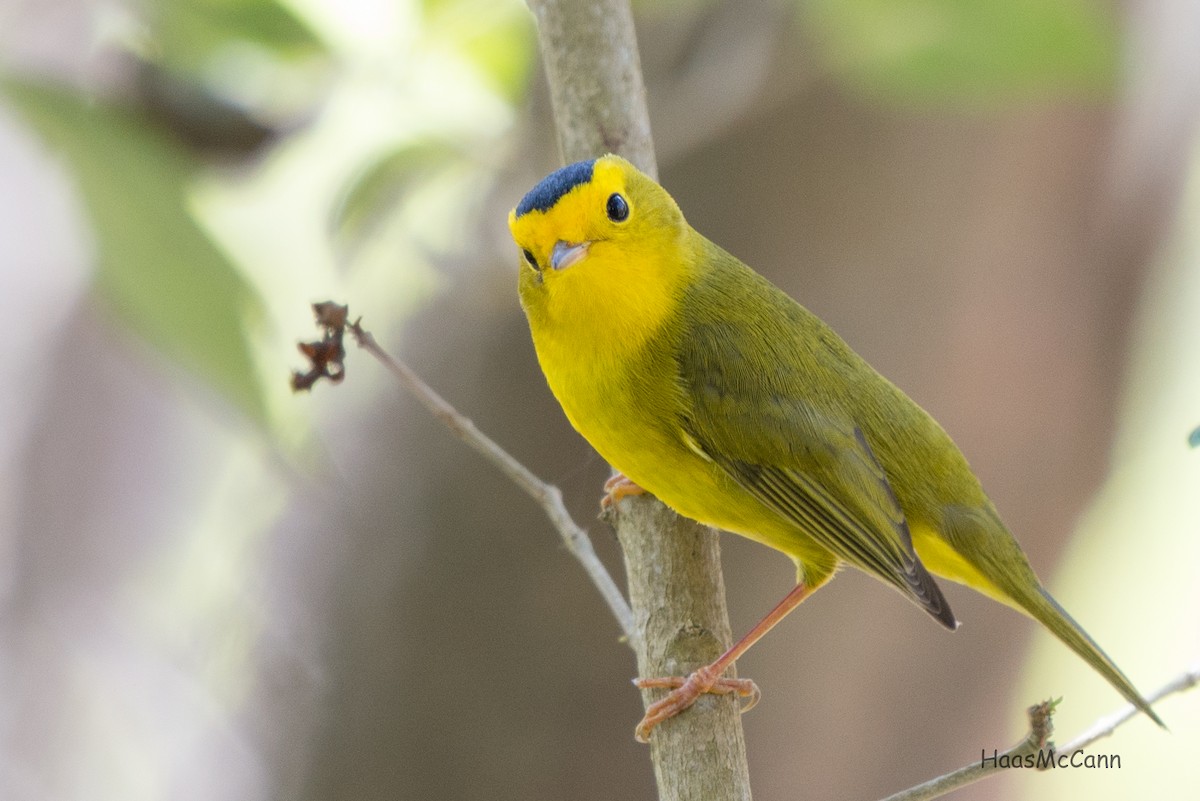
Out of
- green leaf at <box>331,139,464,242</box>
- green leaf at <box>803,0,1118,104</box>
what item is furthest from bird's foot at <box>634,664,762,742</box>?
green leaf at <box>803,0,1118,104</box>

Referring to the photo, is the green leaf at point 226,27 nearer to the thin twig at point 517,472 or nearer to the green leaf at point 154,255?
the green leaf at point 154,255

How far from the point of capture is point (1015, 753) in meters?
1.60

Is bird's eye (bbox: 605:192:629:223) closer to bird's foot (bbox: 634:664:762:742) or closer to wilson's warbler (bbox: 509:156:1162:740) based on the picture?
wilson's warbler (bbox: 509:156:1162:740)

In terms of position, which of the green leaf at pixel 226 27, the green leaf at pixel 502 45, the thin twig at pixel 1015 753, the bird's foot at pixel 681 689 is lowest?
the thin twig at pixel 1015 753

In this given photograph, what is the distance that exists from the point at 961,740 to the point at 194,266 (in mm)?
3426

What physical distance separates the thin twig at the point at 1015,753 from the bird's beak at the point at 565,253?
3.66ft

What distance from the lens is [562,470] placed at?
342 centimetres

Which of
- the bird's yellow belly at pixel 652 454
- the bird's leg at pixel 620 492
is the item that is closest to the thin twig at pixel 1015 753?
the bird's yellow belly at pixel 652 454

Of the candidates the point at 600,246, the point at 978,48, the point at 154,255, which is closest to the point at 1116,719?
the point at 600,246

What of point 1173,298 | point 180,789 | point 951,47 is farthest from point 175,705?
point 1173,298

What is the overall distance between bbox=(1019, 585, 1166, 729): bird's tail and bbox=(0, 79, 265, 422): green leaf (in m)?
1.68

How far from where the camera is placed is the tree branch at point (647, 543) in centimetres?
216

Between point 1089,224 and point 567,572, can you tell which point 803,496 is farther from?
point 1089,224

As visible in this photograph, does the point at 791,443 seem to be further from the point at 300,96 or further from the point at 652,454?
the point at 300,96
